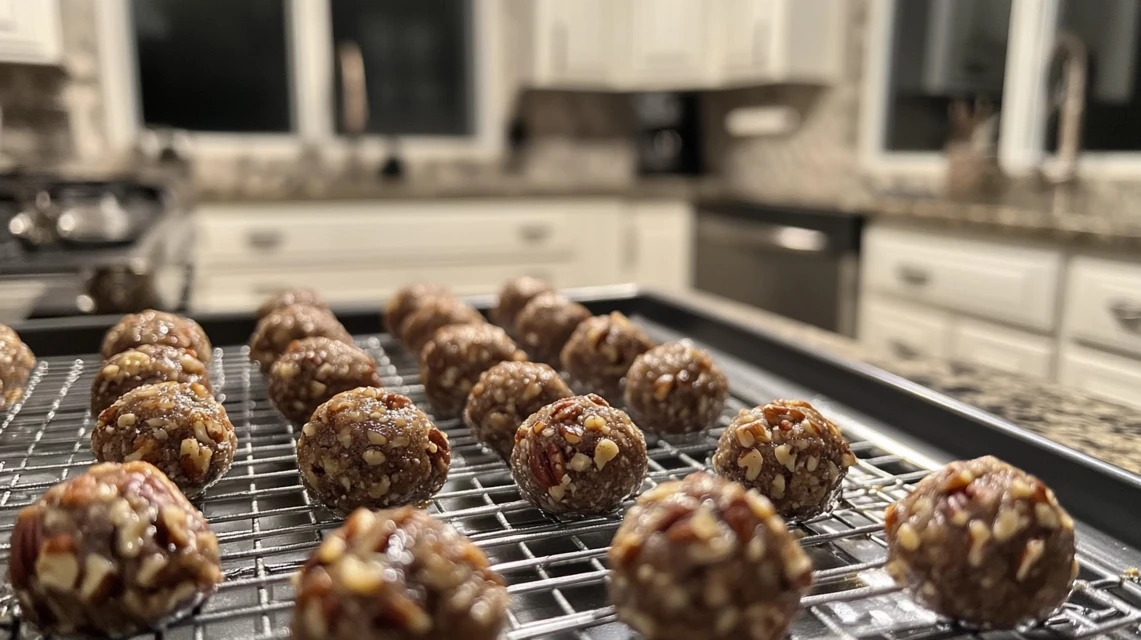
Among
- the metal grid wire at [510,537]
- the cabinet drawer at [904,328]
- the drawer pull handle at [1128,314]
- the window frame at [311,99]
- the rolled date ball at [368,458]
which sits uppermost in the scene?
the window frame at [311,99]

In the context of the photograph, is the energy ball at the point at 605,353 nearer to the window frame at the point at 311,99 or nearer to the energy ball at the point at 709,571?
the energy ball at the point at 709,571

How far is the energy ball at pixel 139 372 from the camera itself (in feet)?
4.24

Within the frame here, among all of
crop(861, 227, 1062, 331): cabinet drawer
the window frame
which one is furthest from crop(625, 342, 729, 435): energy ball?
the window frame

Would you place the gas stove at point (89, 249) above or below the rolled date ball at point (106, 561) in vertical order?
above

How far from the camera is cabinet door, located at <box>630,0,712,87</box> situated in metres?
4.83

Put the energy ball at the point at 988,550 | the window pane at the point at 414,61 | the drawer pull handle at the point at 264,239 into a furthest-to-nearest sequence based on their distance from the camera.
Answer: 1. the window pane at the point at 414,61
2. the drawer pull handle at the point at 264,239
3. the energy ball at the point at 988,550

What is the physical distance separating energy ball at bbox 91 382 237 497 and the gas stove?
0.90 m

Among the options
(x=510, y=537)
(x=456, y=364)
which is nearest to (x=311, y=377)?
(x=456, y=364)

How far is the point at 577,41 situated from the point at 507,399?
12.7 feet

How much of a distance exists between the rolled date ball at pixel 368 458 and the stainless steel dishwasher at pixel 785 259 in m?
2.81

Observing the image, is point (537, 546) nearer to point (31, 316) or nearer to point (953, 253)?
point (31, 316)

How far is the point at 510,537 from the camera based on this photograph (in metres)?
0.94

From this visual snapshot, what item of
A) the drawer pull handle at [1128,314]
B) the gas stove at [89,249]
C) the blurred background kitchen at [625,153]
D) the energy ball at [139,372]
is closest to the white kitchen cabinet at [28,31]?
the blurred background kitchen at [625,153]

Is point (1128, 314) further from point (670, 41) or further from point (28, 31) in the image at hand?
point (28, 31)
